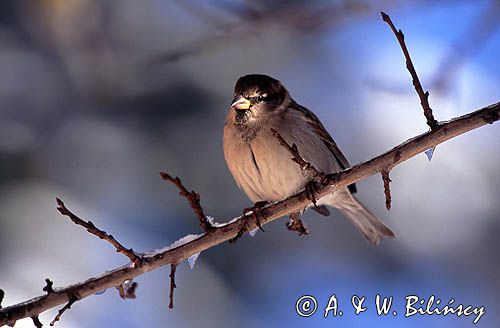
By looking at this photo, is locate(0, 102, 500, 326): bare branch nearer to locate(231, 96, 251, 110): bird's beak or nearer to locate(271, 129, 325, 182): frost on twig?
locate(271, 129, 325, 182): frost on twig

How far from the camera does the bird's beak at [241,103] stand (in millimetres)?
3262

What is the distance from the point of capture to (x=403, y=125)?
374 centimetres

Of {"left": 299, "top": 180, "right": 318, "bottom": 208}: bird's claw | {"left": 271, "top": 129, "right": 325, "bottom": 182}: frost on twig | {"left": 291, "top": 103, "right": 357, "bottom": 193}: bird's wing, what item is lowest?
{"left": 271, "top": 129, "right": 325, "bottom": 182}: frost on twig

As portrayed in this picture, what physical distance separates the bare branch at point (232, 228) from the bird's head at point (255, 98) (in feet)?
2.56

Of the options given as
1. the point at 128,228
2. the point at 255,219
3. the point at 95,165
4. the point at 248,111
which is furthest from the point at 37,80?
the point at 255,219

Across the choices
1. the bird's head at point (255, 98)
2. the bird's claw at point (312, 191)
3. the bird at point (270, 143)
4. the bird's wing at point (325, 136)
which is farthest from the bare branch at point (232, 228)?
the bird's wing at point (325, 136)

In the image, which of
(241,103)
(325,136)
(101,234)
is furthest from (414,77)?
(325,136)

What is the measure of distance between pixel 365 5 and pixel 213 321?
69.8 inches

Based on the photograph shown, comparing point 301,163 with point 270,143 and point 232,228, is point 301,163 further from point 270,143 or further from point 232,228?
point 270,143

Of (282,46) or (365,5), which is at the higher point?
(282,46)

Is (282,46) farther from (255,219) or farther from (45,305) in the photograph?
(45,305)

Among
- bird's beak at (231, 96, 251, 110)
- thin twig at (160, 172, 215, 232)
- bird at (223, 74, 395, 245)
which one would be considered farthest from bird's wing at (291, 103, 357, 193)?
thin twig at (160, 172, 215, 232)

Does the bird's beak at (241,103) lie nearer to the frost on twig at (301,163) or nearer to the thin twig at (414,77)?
the frost on twig at (301,163)

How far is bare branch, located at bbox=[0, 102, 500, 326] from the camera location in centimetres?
224
